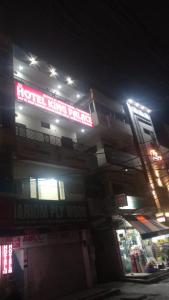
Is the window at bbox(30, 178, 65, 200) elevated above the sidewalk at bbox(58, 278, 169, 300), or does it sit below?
above

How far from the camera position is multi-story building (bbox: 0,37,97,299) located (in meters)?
12.6

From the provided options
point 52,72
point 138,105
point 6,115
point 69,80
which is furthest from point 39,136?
point 138,105

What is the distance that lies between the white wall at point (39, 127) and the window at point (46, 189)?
6.34 metres

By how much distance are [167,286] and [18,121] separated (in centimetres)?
1684

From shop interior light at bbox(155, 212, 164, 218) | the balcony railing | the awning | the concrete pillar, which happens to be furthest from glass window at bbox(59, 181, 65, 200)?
shop interior light at bbox(155, 212, 164, 218)

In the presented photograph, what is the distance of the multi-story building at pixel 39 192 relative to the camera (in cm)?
1255

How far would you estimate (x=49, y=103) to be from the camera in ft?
67.6

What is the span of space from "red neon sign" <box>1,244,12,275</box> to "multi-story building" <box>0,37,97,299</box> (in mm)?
48

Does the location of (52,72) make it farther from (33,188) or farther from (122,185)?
(122,185)

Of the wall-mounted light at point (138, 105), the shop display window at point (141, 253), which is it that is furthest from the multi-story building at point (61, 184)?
the wall-mounted light at point (138, 105)

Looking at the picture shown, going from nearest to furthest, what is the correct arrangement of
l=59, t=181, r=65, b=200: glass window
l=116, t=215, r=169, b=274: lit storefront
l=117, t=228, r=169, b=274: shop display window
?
l=116, t=215, r=169, b=274: lit storefront → l=59, t=181, r=65, b=200: glass window → l=117, t=228, r=169, b=274: shop display window

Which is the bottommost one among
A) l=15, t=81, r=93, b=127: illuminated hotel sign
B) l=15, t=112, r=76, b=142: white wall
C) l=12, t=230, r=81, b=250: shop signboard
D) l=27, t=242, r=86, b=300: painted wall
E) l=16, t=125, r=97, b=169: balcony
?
l=27, t=242, r=86, b=300: painted wall

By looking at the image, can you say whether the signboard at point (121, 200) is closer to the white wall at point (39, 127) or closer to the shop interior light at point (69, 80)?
the white wall at point (39, 127)

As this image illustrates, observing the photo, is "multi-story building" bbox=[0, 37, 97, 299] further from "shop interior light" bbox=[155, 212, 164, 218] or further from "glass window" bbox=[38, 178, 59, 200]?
"shop interior light" bbox=[155, 212, 164, 218]
